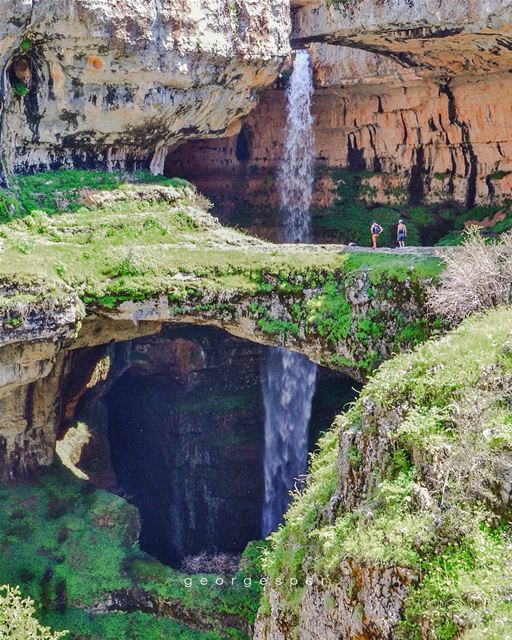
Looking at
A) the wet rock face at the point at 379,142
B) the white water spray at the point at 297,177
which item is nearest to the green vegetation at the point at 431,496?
the wet rock face at the point at 379,142

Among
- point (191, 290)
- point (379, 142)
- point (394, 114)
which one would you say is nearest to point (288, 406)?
point (191, 290)

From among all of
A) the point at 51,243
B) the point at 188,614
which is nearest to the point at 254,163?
the point at 51,243

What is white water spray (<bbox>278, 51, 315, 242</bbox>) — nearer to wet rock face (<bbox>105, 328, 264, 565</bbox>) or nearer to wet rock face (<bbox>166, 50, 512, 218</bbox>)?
wet rock face (<bbox>166, 50, 512, 218</bbox>)

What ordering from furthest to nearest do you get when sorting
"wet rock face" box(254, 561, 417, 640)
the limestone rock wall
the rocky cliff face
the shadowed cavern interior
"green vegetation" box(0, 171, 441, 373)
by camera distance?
the shadowed cavern interior < the rocky cliff face < "green vegetation" box(0, 171, 441, 373) < the limestone rock wall < "wet rock face" box(254, 561, 417, 640)

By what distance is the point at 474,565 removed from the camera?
638 centimetres

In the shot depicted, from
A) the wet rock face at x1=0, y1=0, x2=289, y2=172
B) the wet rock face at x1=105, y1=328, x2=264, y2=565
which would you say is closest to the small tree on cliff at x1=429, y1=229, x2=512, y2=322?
the wet rock face at x1=0, y1=0, x2=289, y2=172

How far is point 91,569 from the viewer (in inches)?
622

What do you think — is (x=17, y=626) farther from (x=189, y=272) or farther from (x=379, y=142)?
(x=379, y=142)

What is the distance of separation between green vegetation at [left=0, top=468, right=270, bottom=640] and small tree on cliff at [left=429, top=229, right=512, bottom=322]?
23.3 ft

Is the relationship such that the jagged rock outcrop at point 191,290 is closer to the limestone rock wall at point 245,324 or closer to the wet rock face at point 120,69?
the limestone rock wall at point 245,324

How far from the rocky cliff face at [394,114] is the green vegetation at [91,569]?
→ 37.5ft

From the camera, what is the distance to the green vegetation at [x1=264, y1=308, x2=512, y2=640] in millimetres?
6297

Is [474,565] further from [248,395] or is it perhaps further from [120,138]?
[248,395]

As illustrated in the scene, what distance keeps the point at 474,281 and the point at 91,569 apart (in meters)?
10.4
